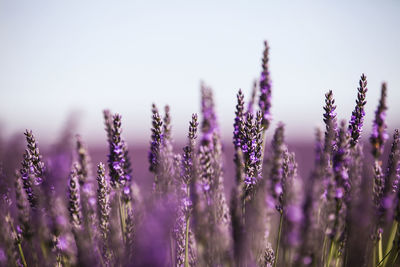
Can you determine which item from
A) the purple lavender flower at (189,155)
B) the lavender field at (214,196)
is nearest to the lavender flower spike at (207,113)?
the lavender field at (214,196)

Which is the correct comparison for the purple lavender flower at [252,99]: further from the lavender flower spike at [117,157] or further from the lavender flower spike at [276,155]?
the lavender flower spike at [117,157]

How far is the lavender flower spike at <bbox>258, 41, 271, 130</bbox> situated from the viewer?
4.69ft

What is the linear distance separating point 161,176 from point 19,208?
602 mm

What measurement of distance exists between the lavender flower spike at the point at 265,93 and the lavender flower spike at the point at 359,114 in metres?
0.39

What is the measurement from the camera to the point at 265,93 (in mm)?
1484

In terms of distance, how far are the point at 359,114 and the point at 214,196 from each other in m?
0.84

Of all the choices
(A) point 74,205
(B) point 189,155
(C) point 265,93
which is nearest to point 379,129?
(C) point 265,93

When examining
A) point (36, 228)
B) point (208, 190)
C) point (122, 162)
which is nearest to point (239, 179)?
point (208, 190)

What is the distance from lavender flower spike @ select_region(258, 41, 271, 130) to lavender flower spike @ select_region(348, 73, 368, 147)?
39cm

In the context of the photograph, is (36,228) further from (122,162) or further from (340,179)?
(340,179)

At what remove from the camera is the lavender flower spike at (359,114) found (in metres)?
1.34

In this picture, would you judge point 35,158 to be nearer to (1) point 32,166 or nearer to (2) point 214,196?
(1) point 32,166

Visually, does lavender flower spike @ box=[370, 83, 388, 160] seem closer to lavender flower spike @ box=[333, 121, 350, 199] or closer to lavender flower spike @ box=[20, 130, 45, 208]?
lavender flower spike @ box=[333, 121, 350, 199]

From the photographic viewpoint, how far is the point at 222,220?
115 centimetres
